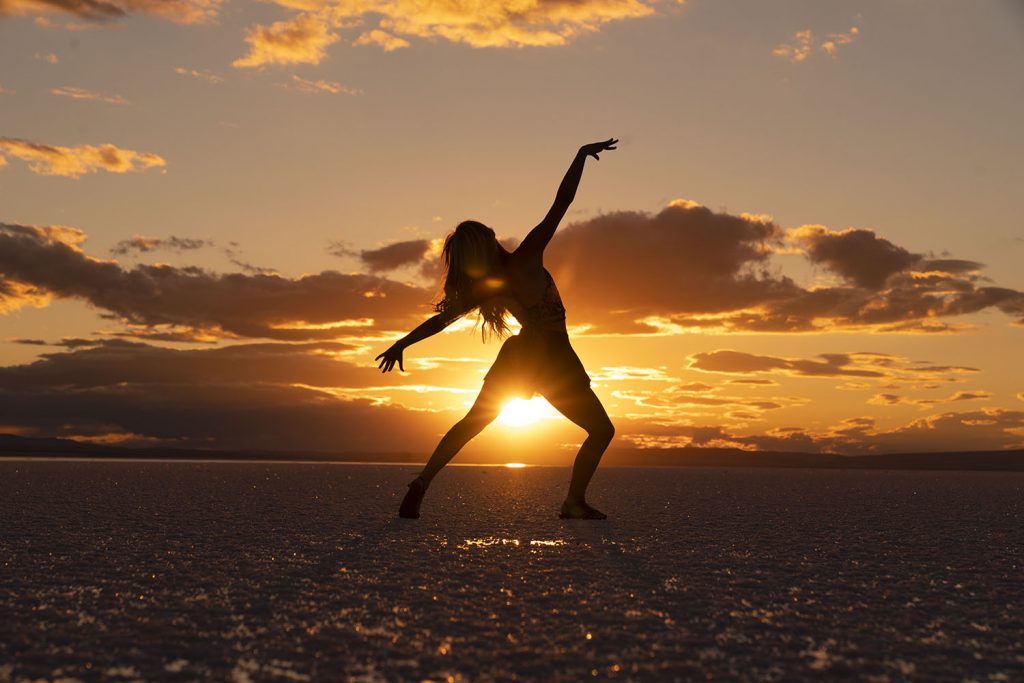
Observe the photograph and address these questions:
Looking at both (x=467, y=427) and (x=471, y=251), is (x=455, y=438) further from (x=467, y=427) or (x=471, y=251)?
(x=471, y=251)

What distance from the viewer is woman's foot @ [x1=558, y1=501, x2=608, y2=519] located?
791cm

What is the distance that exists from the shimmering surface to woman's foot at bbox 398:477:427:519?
0.20m

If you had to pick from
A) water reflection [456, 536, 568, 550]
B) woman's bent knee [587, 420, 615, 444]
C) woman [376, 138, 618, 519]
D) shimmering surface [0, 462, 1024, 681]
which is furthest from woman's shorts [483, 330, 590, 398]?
water reflection [456, 536, 568, 550]

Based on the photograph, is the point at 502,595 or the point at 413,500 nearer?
the point at 502,595

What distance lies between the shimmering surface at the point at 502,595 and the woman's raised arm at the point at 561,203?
190 centimetres

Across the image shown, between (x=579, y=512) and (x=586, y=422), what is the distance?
2.10 feet

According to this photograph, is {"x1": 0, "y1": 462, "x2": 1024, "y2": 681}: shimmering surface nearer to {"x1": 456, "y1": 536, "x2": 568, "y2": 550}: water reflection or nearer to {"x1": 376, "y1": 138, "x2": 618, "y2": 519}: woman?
{"x1": 456, "y1": 536, "x2": 568, "y2": 550}: water reflection

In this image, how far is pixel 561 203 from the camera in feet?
24.8

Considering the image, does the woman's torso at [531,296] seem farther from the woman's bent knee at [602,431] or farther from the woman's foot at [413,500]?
the woman's foot at [413,500]

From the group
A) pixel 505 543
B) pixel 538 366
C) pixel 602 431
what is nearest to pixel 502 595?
pixel 505 543

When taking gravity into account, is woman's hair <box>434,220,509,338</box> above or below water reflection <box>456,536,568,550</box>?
above

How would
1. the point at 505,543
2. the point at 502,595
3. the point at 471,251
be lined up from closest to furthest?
the point at 502,595
the point at 505,543
the point at 471,251

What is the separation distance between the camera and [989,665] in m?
3.35

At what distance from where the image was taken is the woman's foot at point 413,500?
7.81 m
